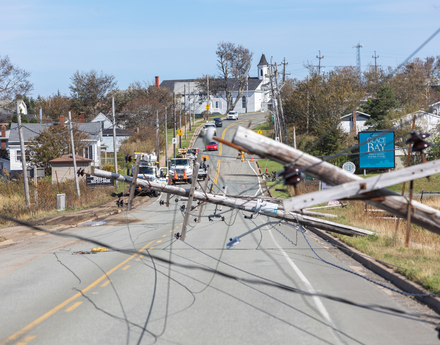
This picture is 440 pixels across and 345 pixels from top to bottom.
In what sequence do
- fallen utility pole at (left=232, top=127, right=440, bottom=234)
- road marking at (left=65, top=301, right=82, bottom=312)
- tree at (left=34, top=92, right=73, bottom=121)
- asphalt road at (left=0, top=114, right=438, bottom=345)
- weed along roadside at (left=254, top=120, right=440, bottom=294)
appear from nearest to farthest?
fallen utility pole at (left=232, top=127, right=440, bottom=234) → asphalt road at (left=0, top=114, right=438, bottom=345) → road marking at (left=65, top=301, right=82, bottom=312) → weed along roadside at (left=254, top=120, right=440, bottom=294) → tree at (left=34, top=92, right=73, bottom=121)

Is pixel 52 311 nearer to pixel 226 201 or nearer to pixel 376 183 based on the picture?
pixel 376 183

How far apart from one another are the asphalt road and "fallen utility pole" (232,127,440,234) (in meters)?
1.82

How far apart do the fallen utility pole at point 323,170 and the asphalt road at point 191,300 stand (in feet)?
5.98

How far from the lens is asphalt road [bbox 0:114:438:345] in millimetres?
6605

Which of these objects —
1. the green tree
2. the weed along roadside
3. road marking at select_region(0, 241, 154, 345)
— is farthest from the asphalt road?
the green tree

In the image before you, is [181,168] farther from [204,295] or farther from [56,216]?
[204,295]

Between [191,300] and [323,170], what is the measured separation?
13.0 feet

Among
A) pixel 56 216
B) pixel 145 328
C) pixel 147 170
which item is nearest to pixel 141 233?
pixel 56 216

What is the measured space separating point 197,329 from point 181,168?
39262 mm

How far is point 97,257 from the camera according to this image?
13367 millimetres

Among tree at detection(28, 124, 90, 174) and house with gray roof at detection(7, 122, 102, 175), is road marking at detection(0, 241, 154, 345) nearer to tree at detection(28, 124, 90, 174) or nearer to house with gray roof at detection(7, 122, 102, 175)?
tree at detection(28, 124, 90, 174)

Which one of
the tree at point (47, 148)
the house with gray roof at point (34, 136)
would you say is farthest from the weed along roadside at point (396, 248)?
the house with gray roof at point (34, 136)

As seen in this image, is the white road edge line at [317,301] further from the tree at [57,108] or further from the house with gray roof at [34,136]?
the tree at [57,108]

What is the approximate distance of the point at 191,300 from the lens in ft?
27.9
